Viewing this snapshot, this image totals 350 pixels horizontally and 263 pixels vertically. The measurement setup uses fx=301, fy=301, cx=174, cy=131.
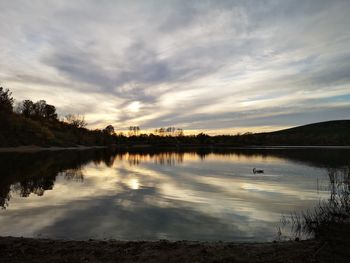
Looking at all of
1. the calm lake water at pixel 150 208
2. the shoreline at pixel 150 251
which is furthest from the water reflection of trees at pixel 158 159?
the shoreline at pixel 150 251

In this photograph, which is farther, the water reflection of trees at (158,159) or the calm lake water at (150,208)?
the water reflection of trees at (158,159)

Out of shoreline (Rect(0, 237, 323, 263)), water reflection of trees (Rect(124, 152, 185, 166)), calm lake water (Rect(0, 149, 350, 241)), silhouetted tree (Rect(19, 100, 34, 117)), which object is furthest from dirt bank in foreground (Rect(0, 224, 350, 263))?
silhouetted tree (Rect(19, 100, 34, 117))

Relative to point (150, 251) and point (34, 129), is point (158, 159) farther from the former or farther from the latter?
point (34, 129)

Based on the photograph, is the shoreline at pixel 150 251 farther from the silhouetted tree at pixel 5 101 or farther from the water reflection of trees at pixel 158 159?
the silhouetted tree at pixel 5 101

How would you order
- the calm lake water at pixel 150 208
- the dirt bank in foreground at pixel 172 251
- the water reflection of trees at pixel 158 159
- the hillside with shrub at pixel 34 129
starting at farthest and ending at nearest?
the hillside with shrub at pixel 34 129 → the water reflection of trees at pixel 158 159 → the calm lake water at pixel 150 208 → the dirt bank in foreground at pixel 172 251

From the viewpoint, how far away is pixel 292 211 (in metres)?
15.7

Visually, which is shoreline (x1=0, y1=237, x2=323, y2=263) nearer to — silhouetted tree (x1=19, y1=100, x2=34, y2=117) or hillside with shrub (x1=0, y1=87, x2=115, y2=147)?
hillside with shrub (x1=0, y1=87, x2=115, y2=147)

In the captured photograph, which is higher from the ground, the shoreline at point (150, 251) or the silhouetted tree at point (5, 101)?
the silhouetted tree at point (5, 101)

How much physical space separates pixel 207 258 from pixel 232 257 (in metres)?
0.70

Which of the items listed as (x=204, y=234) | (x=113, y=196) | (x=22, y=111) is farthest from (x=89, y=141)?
(x=204, y=234)

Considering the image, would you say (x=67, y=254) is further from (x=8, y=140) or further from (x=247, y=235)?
(x=8, y=140)

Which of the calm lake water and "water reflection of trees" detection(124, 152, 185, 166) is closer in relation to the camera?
the calm lake water

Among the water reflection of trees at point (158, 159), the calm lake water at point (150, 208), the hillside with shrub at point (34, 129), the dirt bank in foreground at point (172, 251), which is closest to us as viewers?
the dirt bank in foreground at point (172, 251)

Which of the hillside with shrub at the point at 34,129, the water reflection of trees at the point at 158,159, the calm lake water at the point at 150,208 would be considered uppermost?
the hillside with shrub at the point at 34,129
